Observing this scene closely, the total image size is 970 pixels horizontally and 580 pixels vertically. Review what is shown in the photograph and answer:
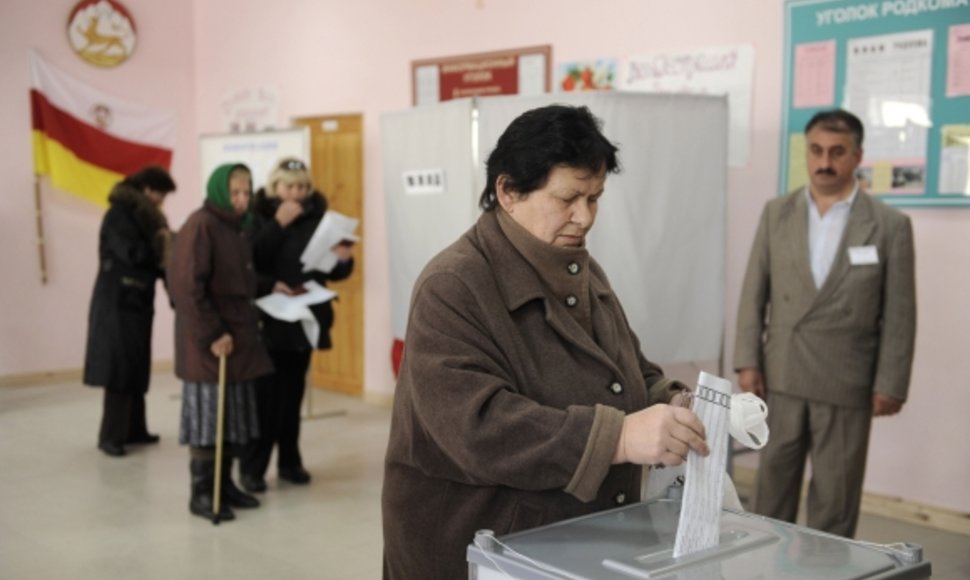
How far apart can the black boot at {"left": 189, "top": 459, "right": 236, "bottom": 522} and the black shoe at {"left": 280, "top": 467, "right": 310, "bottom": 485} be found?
552 millimetres

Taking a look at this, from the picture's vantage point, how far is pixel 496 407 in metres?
1.54

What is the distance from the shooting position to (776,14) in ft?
15.7

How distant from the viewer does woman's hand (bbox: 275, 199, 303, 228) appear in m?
4.90

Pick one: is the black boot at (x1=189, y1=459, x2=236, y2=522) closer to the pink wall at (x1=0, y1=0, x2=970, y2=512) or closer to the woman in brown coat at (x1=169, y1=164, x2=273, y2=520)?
the woman in brown coat at (x1=169, y1=164, x2=273, y2=520)

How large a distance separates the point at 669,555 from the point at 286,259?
150 inches

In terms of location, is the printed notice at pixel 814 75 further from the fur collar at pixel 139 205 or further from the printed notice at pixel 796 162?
the fur collar at pixel 139 205

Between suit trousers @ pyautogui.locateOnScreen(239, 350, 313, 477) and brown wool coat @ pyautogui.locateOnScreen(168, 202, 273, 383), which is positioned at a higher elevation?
brown wool coat @ pyautogui.locateOnScreen(168, 202, 273, 383)

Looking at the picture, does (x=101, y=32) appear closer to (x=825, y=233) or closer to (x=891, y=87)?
(x=891, y=87)

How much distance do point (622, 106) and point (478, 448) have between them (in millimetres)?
2935

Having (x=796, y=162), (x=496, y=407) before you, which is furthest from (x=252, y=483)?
(x=496, y=407)

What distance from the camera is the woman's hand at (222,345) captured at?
4238 millimetres

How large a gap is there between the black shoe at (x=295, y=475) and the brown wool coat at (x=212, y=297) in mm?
791

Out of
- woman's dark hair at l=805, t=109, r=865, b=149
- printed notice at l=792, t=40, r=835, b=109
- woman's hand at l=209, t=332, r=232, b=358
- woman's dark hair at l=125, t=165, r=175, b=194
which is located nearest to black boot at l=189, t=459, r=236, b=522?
woman's hand at l=209, t=332, r=232, b=358

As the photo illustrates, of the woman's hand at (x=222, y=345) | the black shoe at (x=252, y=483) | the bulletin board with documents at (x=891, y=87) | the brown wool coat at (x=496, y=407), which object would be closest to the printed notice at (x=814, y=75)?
the bulletin board with documents at (x=891, y=87)
